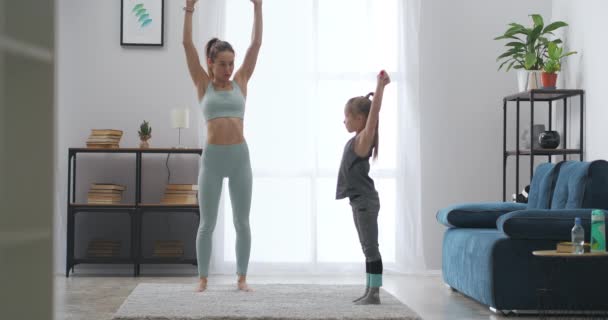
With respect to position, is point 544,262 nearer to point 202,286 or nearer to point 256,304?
point 256,304

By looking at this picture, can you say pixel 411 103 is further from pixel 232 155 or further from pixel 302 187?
pixel 232 155

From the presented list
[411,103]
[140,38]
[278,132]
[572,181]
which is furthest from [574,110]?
[140,38]

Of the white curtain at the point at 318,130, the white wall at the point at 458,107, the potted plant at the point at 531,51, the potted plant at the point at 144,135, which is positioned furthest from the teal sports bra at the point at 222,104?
the white wall at the point at 458,107

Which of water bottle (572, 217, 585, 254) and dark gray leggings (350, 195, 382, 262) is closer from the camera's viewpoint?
water bottle (572, 217, 585, 254)

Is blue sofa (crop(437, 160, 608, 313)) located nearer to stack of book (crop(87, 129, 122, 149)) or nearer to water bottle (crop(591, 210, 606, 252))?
water bottle (crop(591, 210, 606, 252))

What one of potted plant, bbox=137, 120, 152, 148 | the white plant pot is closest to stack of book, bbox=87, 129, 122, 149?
potted plant, bbox=137, 120, 152, 148

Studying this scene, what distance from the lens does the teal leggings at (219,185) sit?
4.60 metres

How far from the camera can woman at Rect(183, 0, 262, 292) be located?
461 cm

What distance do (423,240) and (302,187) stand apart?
101cm

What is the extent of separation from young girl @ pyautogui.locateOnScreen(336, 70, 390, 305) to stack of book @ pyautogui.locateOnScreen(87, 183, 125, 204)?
253 cm

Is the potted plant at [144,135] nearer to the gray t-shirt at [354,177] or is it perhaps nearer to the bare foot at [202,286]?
the bare foot at [202,286]

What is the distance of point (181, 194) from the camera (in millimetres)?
6191

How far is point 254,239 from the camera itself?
652 cm

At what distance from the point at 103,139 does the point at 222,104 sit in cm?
183
